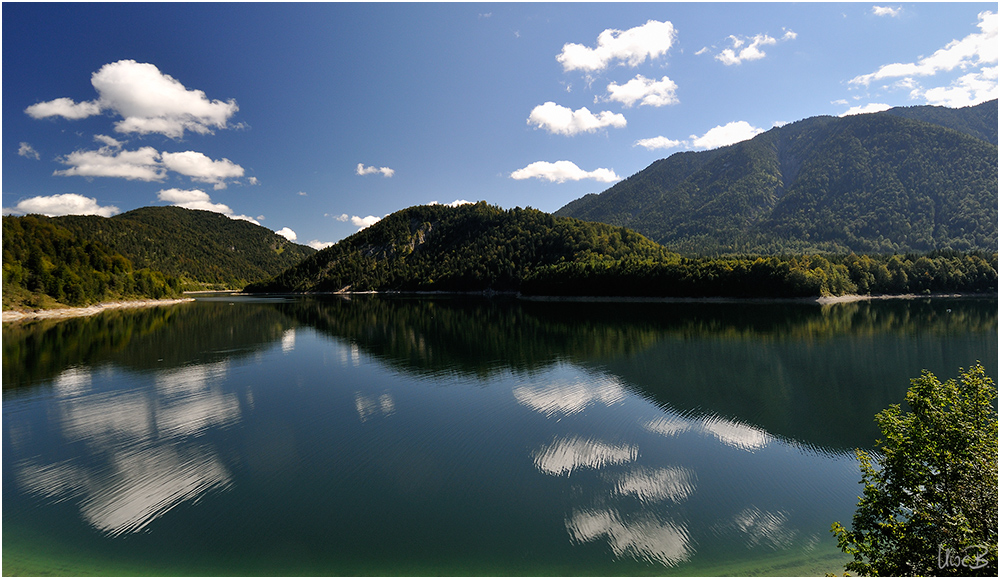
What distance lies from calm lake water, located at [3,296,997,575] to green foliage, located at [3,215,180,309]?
60490mm

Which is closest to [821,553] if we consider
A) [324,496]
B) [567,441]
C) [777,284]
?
[567,441]

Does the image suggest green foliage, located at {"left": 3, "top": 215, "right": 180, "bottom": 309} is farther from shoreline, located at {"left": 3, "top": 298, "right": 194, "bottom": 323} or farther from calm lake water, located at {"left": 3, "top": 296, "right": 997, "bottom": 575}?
calm lake water, located at {"left": 3, "top": 296, "right": 997, "bottom": 575}

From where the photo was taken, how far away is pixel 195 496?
13055 mm

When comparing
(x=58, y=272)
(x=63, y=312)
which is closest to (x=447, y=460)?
(x=63, y=312)

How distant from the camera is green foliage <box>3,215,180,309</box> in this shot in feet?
248

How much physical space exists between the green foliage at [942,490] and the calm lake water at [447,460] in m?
2.73

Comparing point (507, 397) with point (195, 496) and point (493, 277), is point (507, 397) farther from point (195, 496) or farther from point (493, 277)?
point (493, 277)

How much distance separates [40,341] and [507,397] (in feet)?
170

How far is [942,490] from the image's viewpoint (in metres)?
7.38

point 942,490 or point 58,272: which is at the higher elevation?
point 58,272

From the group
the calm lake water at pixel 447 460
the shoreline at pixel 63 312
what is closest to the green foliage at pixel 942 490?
the calm lake water at pixel 447 460

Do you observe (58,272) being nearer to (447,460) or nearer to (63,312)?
(63,312)

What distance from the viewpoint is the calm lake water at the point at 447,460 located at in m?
10.4

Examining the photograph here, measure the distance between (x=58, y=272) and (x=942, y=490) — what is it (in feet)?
394
